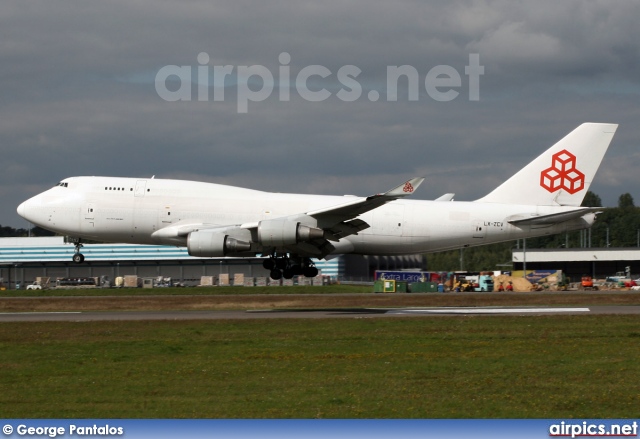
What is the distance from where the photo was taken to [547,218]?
41719mm

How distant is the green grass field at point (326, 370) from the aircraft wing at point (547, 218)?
10.1m

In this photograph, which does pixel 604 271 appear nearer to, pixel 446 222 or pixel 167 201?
pixel 446 222

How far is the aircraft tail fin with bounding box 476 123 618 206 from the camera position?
144ft

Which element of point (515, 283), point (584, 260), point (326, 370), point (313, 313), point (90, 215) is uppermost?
point (90, 215)

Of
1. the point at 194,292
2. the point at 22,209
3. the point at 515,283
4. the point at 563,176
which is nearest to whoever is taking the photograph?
the point at 22,209

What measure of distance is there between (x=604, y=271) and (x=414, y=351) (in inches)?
3343

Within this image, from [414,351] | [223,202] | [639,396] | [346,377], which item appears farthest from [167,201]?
[639,396]

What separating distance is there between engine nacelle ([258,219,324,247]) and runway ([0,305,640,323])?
123 inches

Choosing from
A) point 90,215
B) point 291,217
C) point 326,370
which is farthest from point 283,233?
point 326,370

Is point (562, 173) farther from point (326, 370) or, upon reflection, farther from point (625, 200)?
point (625, 200)

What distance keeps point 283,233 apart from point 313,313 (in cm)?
373

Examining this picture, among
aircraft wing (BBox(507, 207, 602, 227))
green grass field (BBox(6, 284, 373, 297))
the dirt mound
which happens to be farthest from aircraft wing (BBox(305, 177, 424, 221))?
the dirt mound

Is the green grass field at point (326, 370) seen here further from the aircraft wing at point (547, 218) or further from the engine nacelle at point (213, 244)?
the aircraft wing at point (547, 218)

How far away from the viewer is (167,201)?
132 feet
